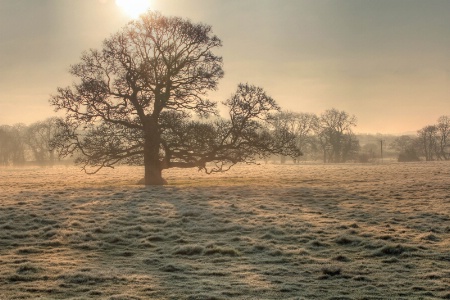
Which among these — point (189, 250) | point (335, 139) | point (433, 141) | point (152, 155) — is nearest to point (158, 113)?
point (152, 155)

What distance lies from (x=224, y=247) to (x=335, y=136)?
304 feet

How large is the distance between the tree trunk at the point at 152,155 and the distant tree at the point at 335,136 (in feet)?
239

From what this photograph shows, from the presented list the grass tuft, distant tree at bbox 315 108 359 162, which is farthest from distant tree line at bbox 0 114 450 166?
the grass tuft

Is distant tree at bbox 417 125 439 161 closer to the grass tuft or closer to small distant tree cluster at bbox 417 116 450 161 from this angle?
small distant tree cluster at bbox 417 116 450 161

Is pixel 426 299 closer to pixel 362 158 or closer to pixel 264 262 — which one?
pixel 264 262

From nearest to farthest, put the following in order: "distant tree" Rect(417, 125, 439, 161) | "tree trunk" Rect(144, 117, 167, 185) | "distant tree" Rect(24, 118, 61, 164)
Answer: "tree trunk" Rect(144, 117, 167, 185) < "distant tree" Rect(24, 118, 61, 164) < "distant tree" Rect(417, 125, 439, 161)

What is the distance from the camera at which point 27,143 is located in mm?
110938

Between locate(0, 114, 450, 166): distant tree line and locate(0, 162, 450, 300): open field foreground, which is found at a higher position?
locate(0, 114, 450, 166): distant tree line

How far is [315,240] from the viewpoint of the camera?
52.5 feet

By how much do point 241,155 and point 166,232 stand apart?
18.5 metres

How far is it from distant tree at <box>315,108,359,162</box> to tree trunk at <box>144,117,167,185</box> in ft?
239

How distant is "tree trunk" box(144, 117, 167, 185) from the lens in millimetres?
34122

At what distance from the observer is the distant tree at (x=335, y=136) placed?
103 meters

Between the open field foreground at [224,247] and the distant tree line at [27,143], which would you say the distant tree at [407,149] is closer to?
the open field foreground at [224,247]
